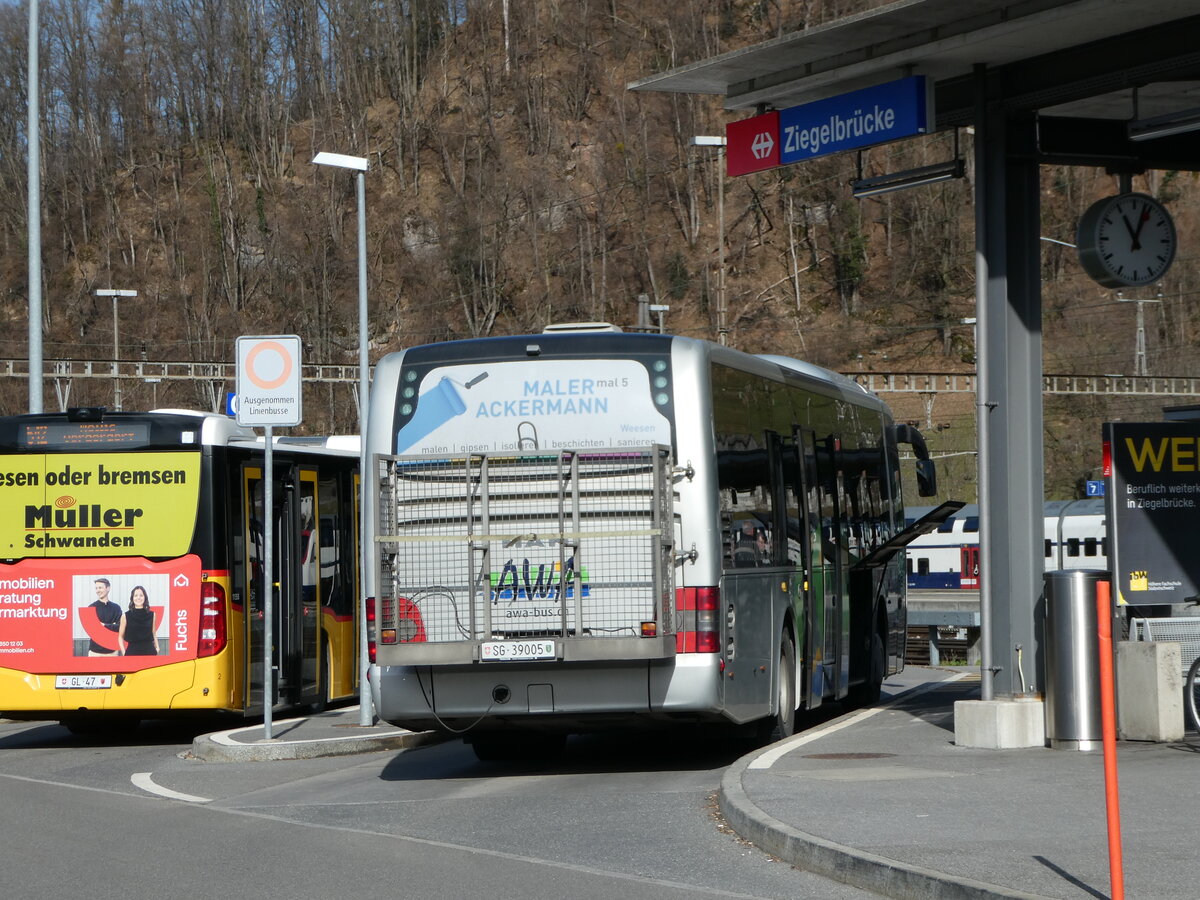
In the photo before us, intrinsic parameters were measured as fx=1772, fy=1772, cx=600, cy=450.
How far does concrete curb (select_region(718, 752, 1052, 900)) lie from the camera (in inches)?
292

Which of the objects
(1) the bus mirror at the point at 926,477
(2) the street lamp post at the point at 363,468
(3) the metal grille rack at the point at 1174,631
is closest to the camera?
(3) the metal grille rack at the point at 1174,631

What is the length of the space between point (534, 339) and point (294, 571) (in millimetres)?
6248

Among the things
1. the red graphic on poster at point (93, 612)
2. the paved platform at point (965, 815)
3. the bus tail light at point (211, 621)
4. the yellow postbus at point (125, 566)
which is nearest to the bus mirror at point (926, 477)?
the paved platform at point (965, 815)

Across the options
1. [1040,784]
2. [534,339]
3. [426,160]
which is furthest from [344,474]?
[426,160]

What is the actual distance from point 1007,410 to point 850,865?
18.6ft

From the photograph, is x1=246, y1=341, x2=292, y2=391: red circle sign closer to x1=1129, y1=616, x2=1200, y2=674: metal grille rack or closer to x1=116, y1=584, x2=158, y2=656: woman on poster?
x1=116, y1=584, x2=158, y2=656: woman on poster

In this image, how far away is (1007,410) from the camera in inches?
517

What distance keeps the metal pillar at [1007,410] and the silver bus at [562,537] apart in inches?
71.1

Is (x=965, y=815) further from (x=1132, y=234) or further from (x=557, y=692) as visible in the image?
(x=1132, y=234)

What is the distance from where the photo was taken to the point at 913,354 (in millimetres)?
78500

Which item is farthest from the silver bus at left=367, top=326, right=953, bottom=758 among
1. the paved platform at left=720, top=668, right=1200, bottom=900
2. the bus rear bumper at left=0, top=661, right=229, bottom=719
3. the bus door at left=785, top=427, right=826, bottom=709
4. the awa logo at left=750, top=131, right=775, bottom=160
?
the bus rear bumper at left=0, top=661, right=229, bottom=719

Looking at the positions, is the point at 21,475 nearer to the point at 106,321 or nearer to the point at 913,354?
the point at 913,354

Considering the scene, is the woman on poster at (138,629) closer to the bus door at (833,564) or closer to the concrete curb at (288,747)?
the concrete curb at (288,747)

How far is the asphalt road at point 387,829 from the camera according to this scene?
8555 mm
